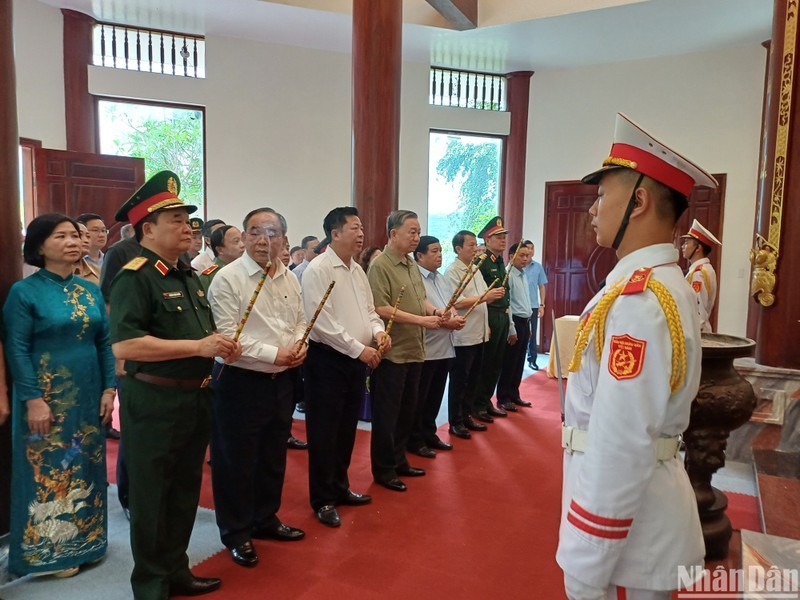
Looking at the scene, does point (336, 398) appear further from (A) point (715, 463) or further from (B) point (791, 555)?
(B) point (791, 555)

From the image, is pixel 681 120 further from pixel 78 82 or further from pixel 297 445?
pixel 78 82

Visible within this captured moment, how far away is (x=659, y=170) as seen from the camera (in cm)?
126

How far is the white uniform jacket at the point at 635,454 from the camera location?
1131mm

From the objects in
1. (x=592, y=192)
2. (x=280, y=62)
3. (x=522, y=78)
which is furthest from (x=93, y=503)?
(x=522, y=78)

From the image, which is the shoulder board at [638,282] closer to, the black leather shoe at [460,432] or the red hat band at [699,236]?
the black leather shoe at [460,432]

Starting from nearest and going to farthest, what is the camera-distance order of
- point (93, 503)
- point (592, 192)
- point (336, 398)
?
point (93, 503) < point (336, 398) < point (592, 192)

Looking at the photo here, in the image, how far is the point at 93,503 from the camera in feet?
8.04

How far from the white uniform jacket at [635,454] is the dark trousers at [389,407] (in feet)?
6.83

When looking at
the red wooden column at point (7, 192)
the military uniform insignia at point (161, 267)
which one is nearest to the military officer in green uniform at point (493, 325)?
the military uniform insignia at point (161, 267)

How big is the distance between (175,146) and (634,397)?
24.2ft

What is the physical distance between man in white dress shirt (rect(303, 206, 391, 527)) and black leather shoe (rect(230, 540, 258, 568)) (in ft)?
1.54

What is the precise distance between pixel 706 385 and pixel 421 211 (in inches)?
240

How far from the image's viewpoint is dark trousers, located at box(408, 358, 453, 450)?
3.88 metres

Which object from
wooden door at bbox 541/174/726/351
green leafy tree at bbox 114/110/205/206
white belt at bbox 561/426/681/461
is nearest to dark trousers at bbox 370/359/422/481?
white belt at bbox 561/426/681/461
